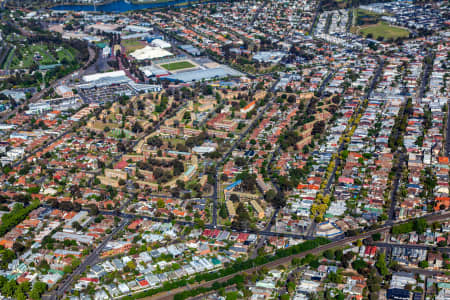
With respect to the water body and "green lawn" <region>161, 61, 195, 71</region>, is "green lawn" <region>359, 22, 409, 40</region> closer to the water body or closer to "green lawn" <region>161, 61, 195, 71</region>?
"green lawn" <region>161, 61, 195, 71</region>

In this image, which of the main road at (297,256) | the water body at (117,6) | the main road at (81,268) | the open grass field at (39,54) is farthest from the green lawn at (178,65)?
the water body at (117,6)

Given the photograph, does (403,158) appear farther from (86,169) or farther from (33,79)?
(33,79)

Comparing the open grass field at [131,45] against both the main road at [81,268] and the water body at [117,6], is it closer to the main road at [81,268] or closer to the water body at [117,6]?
the water body at [117,6]

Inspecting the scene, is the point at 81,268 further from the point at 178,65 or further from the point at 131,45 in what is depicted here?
the point at 131,45

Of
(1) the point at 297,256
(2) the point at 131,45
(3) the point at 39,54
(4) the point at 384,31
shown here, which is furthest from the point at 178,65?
(1) the point at 297,256

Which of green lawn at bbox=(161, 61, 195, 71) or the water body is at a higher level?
green lawn at bbox=(161, 61, 195, 71)

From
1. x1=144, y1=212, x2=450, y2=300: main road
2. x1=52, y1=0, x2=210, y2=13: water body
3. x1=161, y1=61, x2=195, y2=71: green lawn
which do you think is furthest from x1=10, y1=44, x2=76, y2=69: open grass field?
x1=144, y1=212, x2=450, y2=300: main road
